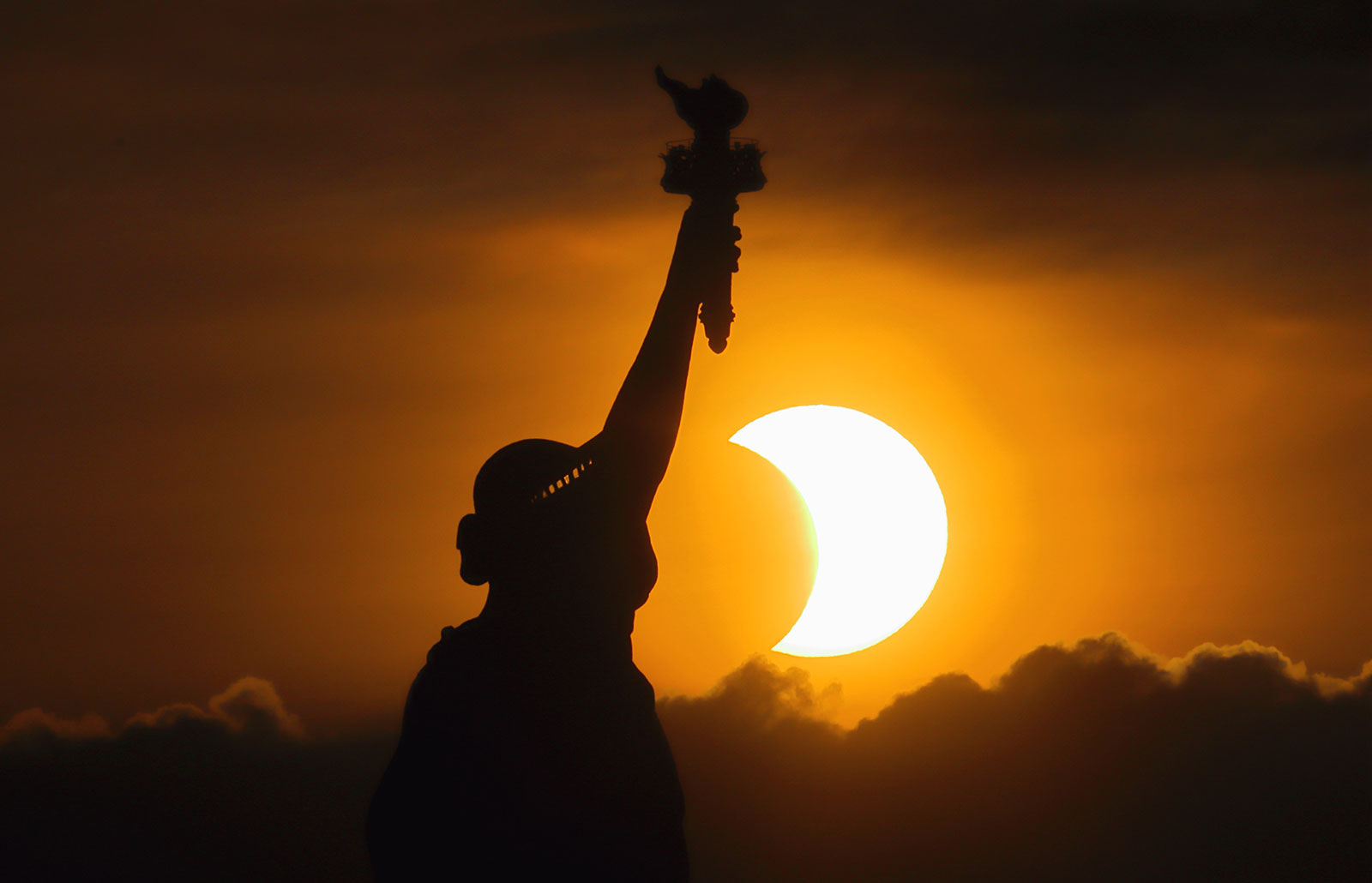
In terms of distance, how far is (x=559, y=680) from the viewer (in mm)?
11859

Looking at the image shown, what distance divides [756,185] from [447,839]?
589cm

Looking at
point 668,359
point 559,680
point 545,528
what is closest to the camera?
point 559,680

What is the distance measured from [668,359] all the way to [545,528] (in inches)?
68.9

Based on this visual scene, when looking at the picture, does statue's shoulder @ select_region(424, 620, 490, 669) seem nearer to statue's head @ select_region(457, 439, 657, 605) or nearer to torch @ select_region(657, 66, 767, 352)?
statue's head @ select_region(457, 439, 657, 605)

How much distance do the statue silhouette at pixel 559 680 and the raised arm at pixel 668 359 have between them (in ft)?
0.04

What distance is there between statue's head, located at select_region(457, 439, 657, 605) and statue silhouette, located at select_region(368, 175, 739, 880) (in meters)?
0.01

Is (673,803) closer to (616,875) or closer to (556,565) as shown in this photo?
(616,875)

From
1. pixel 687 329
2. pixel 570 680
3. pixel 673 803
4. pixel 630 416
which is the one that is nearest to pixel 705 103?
pixel 687 329

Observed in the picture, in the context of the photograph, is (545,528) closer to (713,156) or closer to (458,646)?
(458,646)

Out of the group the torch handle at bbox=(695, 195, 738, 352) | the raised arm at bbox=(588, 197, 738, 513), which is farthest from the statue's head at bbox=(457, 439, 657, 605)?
the torch handle at bbox=(695, 195, 738, 352)

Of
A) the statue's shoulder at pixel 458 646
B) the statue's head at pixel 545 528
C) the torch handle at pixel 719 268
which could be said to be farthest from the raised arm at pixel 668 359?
the statue's shoulder at pixel 458 646

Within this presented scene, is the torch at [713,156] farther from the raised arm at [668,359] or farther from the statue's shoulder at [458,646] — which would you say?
the statue's shoulder at [458,646]

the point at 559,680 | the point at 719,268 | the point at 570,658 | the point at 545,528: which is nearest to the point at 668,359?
the point at 719,268

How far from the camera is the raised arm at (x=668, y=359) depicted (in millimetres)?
12227
